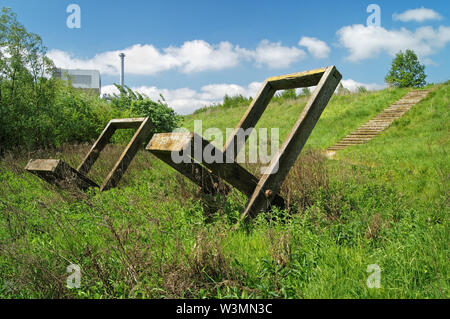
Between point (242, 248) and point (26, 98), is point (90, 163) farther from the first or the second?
point (26, 98)

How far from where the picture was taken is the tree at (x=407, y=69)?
129 feet

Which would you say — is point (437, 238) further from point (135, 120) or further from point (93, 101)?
point (93, 101)

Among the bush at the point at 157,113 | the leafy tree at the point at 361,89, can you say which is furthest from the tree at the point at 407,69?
the bush at the point at 157,113

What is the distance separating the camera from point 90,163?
557 centimetres

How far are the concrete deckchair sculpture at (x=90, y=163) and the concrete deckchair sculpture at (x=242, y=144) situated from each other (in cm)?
163

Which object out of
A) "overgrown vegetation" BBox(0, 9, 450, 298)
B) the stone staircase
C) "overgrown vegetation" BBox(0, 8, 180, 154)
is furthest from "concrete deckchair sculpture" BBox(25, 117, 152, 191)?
the stone staircase

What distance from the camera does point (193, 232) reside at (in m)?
2.90

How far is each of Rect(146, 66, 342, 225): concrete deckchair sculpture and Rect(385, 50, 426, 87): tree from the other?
42.3 meters

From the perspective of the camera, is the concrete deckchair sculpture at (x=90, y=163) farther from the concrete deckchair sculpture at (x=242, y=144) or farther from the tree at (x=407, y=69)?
the tree at (x=407, y=69)

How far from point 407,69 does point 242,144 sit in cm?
4579

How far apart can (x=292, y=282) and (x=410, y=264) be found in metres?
0.80

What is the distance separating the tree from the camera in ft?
129

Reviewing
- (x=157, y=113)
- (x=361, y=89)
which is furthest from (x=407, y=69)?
(x=157, y=113)

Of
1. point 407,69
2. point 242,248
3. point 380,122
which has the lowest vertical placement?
point 242,248
